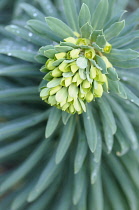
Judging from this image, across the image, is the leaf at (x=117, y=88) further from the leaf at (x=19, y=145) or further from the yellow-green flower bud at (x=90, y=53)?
the leaf at (x=19, y=145)

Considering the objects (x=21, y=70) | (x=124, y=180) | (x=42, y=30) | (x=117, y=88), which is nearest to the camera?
(x=117, y=88)

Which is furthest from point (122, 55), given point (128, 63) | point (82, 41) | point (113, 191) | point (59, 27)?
point (113, 191)

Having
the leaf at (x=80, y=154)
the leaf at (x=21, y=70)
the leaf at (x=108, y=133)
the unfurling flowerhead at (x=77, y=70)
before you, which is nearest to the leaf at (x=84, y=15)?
the unfurling flowerhead at (x=77, y=70)

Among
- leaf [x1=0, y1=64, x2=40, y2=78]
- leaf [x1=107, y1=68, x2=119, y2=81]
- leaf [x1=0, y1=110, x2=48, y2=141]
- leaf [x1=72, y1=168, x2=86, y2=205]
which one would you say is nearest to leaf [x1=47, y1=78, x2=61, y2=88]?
leaf [x1=107, y1=68, x2=119, y2=81]

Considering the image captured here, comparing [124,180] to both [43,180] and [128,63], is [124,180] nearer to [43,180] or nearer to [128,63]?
[43,180]

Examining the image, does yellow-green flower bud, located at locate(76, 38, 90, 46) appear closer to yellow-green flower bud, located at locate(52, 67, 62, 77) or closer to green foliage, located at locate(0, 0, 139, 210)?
green foliage, located at locate(0, 0, 139, 210)

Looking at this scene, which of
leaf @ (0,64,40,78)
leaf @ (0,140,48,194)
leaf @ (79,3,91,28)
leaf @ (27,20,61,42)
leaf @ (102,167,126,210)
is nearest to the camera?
leaf @ (79,3,91,28)

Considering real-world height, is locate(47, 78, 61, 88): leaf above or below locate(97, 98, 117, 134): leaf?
above
